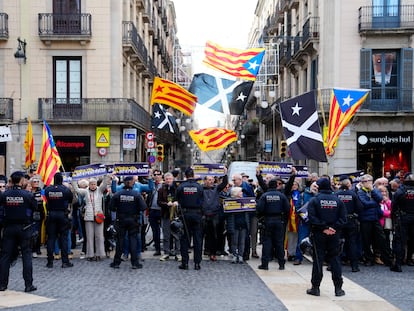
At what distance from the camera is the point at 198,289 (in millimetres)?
9875

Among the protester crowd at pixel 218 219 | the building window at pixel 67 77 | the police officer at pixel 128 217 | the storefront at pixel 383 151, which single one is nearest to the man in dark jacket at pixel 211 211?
the protester crowd at pixel 218 219

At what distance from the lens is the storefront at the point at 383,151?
90.2ft

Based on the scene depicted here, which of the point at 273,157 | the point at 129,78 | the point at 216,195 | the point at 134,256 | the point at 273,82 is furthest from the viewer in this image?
the point at 273,82

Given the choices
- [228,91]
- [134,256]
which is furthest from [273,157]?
[134,256]

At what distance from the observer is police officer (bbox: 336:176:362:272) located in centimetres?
1165

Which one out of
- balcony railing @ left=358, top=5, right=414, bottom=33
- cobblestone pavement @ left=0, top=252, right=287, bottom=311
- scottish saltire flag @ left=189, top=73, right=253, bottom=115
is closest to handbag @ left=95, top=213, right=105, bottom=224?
cobblestone pavement @ left=0, top=252, right=287, bottom=311

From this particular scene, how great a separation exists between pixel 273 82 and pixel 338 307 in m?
37.3

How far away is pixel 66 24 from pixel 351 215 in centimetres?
1999

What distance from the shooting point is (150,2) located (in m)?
40.9

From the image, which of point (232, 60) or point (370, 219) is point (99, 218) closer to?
point (370, 219)

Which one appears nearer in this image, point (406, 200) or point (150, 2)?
point (406, 200)

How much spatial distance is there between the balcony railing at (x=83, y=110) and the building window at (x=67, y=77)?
1.31ft

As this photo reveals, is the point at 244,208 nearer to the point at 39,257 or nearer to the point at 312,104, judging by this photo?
the point at 312,104

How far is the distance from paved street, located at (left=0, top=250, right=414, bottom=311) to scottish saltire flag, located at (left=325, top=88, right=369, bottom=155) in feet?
19.0
